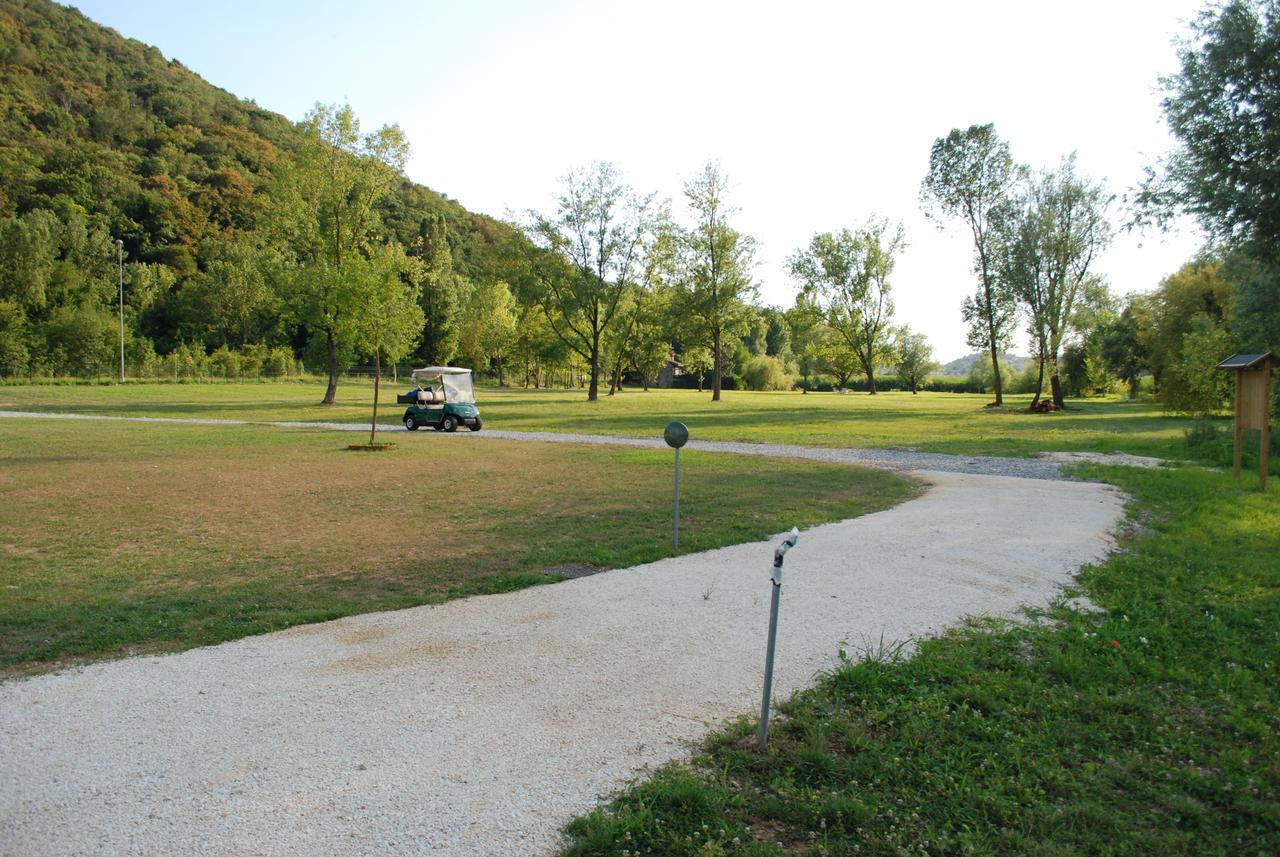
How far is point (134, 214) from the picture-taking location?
76.4 metres

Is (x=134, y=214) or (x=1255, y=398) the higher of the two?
(x=134, y=214)

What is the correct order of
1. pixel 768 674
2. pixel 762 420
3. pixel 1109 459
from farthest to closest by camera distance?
pixel 762 420 → pixel 1109 459 → pixel 768 674

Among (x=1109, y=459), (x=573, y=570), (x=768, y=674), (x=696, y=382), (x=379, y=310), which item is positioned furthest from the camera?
(x=696, y=382)

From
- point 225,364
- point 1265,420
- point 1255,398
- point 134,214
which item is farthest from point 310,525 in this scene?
point 134,214

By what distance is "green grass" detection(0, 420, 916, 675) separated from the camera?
5676 millimetres

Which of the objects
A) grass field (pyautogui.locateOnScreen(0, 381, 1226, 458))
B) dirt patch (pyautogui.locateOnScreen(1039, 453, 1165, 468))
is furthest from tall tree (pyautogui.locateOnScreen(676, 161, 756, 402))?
dirt patch (pyautogui.locateOnScreen(1039, 453, 1165, 468))

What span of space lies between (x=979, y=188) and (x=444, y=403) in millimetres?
32534

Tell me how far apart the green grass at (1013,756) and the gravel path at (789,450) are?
10.2 meters

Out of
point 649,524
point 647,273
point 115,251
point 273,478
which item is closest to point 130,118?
point 115,251

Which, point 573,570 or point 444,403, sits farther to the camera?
point 444,403

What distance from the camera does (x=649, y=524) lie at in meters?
9.26

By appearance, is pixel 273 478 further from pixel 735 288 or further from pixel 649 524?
pixel 735 288

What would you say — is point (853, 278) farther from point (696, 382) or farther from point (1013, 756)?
point (1013, 756)

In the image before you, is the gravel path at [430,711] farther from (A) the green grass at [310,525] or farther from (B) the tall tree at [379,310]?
(B) the tall tree at [379,310]
